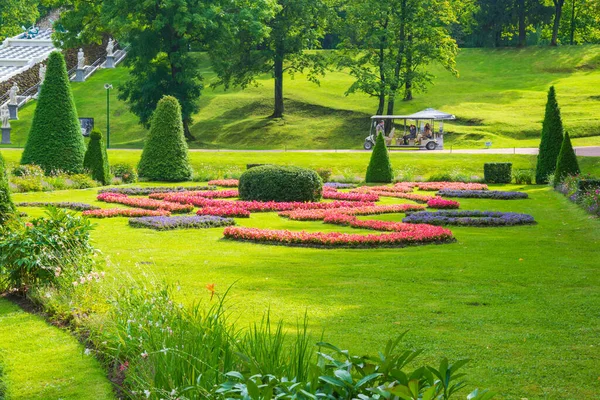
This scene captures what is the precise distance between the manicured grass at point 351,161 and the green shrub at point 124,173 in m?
3.54

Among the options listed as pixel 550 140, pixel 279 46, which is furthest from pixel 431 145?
pixel 279 46

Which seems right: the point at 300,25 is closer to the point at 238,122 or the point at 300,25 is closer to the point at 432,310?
the point at 238,122

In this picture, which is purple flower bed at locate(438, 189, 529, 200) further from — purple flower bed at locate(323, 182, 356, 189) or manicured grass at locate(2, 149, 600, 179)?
manicured grass at locate(2, 149, 600, 179)

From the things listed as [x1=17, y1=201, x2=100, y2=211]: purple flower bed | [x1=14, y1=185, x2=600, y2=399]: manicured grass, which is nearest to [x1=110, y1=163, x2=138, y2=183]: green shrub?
[x1=17, y1=201, x2=100, y2=211]: purple flower bed

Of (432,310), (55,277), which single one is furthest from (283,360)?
(55,277)

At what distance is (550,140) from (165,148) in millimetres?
14687

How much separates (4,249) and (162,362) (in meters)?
5.44

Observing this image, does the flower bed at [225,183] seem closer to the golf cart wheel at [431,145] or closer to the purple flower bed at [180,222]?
the purple flower bed at [180,222]

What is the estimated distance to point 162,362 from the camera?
5.48m

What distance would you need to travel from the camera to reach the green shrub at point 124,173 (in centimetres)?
2973

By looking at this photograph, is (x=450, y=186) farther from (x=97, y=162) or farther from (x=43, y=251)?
(x=43, y=251)

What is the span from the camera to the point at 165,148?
30297mm

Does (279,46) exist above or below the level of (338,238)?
above

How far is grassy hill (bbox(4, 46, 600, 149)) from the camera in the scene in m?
47.8
